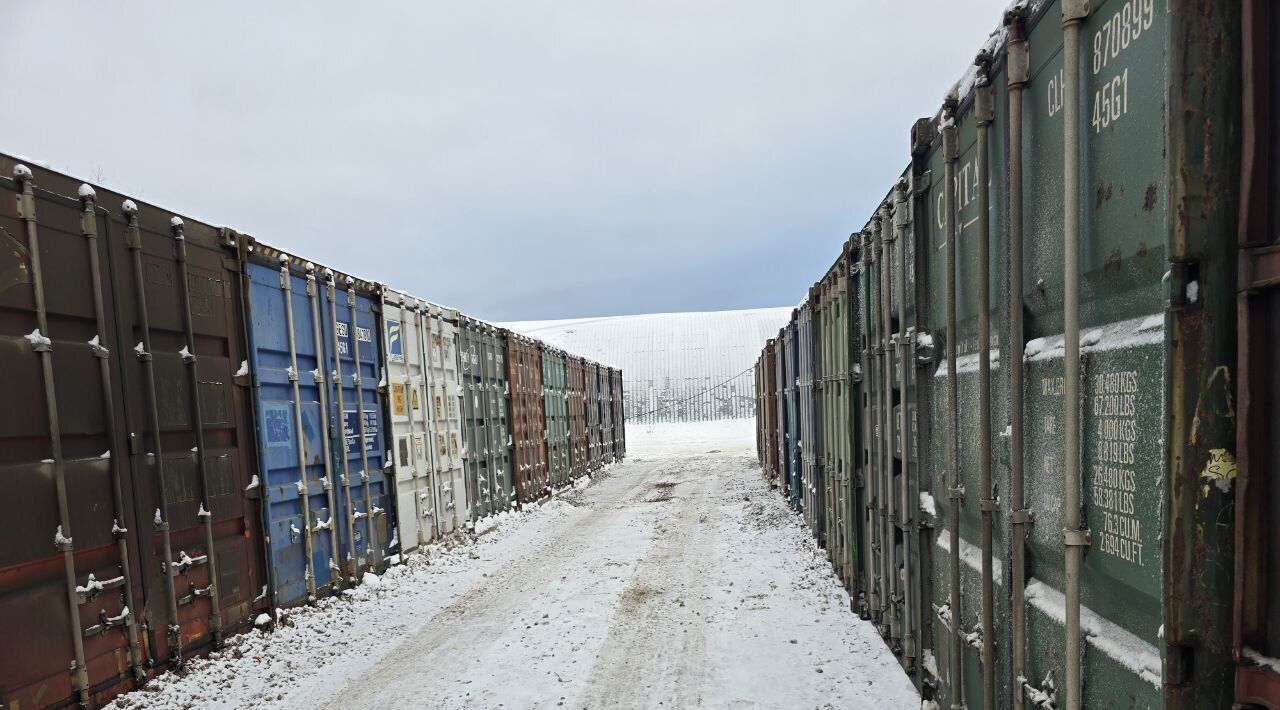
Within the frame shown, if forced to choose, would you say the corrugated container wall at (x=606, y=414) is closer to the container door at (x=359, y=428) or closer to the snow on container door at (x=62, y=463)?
the container door at (x=359, y=428)

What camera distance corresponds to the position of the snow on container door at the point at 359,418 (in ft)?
26.5

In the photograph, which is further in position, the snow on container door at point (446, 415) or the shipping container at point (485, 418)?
the shipping container at point (485, 418)

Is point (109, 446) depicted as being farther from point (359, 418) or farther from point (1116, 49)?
point (1116, 49)

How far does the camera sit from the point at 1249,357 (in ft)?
5.25

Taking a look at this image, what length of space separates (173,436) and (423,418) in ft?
15.2

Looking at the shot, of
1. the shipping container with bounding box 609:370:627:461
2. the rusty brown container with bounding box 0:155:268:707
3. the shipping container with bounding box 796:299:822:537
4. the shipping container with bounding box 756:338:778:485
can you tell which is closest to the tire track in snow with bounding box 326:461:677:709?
the rusty brown container with bounding box 0:155:268:707

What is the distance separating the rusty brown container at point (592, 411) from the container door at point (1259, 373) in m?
20.1

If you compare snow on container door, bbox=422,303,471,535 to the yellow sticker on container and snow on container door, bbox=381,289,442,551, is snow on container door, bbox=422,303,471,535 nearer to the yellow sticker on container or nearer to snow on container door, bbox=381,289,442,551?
snow on container door, bbox=381,289,442,551

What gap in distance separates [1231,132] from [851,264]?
500 centimetres

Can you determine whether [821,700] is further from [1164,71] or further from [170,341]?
[170,341]

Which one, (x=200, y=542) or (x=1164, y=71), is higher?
(x=1164, y=71)

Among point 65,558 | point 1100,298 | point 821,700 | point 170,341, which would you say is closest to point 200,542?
point 65,558

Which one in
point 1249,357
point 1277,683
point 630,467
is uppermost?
point 1249,357

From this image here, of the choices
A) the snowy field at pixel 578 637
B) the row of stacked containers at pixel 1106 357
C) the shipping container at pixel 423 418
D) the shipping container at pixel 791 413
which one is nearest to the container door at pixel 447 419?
the shipping container at pixel 423 418
